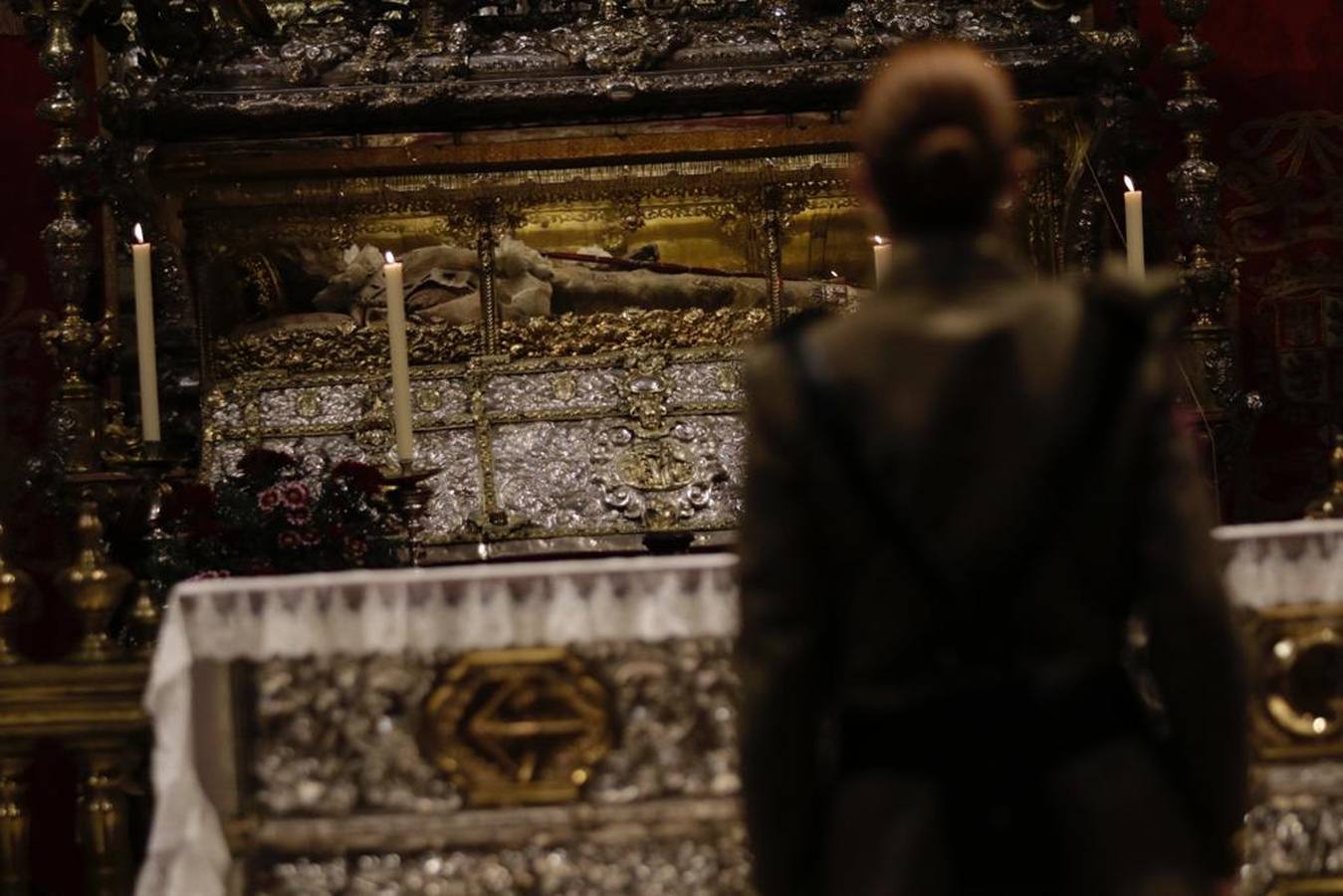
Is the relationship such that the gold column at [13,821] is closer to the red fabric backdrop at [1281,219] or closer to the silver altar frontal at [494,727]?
the silver altar frontal at [494,727]

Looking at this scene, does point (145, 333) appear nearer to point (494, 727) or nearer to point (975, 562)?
point (494, 727)

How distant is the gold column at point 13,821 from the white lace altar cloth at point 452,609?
0.73 meters

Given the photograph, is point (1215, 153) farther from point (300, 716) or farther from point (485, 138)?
point (300, 716)

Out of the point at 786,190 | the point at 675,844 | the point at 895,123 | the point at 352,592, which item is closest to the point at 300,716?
the point at 352,592

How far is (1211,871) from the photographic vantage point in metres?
1.96

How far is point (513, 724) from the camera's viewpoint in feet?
9.62

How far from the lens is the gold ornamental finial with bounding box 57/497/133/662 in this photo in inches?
135

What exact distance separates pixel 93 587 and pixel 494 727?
0.85 metres

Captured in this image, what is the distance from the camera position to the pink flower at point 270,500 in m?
3.74

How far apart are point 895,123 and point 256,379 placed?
328 cm

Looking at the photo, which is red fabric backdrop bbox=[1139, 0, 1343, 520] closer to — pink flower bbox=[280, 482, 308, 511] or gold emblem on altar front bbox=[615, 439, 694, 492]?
gold emblem on altar front bbox=[615, 439, 694, 492]

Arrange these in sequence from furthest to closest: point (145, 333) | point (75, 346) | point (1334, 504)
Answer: point (75, 346) → point (145, 333) → point (1334, 504)

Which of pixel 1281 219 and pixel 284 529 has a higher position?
pixel 1281 219

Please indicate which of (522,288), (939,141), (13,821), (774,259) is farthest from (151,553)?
(939,141)
